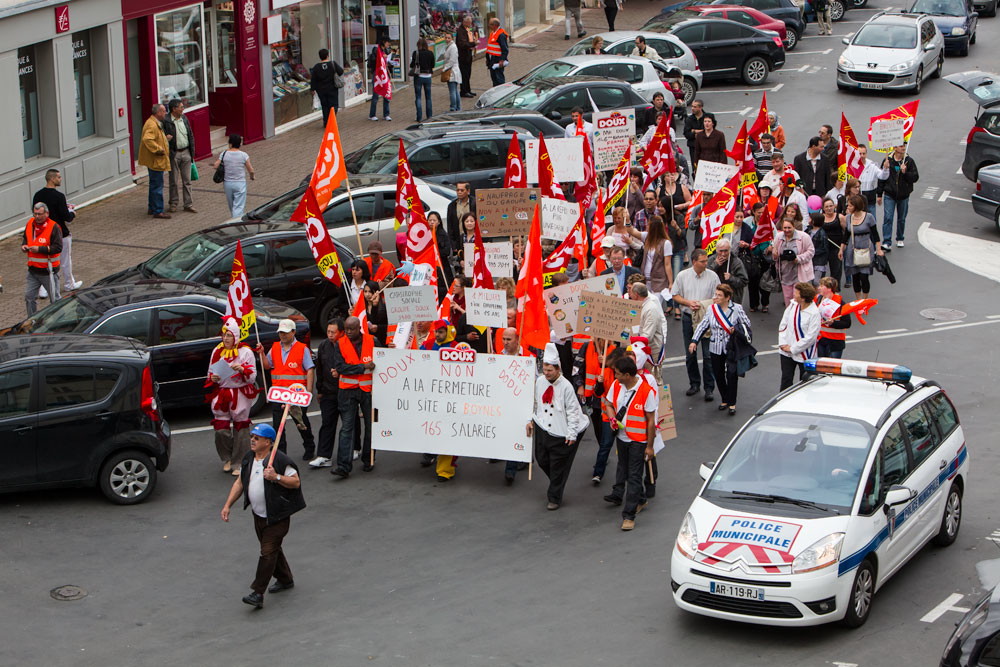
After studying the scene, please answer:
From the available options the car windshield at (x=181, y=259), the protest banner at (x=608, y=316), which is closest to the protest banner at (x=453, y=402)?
the protest banner at (x=608, y=316)

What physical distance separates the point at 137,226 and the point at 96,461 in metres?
10.3

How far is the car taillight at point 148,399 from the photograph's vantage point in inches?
511

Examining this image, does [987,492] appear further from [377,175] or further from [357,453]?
[377,175]

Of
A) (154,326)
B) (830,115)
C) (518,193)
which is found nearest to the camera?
(154,326)

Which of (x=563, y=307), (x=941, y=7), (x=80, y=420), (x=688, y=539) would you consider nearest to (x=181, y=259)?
(x=80, y=420)

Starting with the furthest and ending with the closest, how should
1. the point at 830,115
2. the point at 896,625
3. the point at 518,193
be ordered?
the point at 830,115 < the point at 518,193 < the point at 896,625

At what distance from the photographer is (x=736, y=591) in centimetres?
991

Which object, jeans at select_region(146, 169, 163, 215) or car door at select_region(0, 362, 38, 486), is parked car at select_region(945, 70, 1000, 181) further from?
car door at select_region(0, 362, 38, 486)

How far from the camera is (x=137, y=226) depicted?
22391 mm

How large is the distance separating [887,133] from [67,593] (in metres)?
14.8

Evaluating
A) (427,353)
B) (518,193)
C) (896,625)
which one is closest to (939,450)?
(896,625)

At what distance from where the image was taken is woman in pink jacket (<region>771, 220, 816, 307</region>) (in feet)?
56.9

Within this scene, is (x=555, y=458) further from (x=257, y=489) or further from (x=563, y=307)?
(x=257, y=489)

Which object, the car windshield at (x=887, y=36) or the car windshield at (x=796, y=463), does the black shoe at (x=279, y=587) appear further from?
the car windshield at (x=887, y=36)
